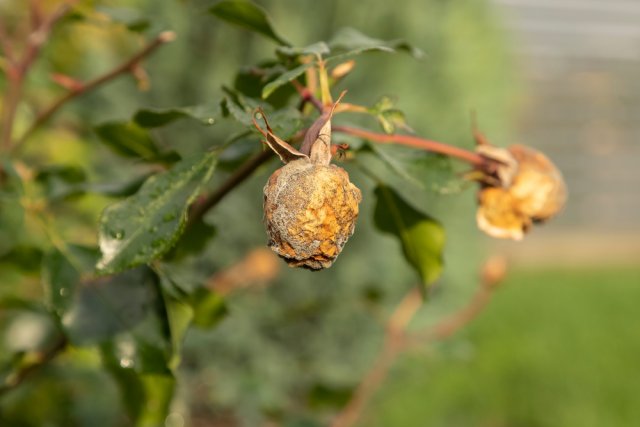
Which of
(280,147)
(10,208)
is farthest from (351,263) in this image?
A: (280,147)

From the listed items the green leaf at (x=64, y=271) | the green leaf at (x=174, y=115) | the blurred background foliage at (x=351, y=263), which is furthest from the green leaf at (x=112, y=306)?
the blurred background foliage at (x=351, y=263)

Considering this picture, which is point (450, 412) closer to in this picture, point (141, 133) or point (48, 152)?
point (48, 152)

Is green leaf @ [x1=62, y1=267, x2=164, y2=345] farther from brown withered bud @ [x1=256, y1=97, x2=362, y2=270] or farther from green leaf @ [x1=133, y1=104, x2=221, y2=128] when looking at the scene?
brown withered bud @ [x1=256, y1=97, x2=362, y2=270]

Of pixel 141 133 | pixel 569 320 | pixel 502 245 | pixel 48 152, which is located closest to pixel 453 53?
pixel 569 320

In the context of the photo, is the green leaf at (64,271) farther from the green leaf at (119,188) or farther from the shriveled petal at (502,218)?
the shriveled petal at (502,218)

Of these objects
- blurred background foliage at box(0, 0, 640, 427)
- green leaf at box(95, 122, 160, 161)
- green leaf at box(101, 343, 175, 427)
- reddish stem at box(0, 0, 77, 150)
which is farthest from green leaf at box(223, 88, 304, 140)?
blurred background foliage at box(0, 0, 640, 427)

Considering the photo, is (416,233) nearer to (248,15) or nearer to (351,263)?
(248,15)
